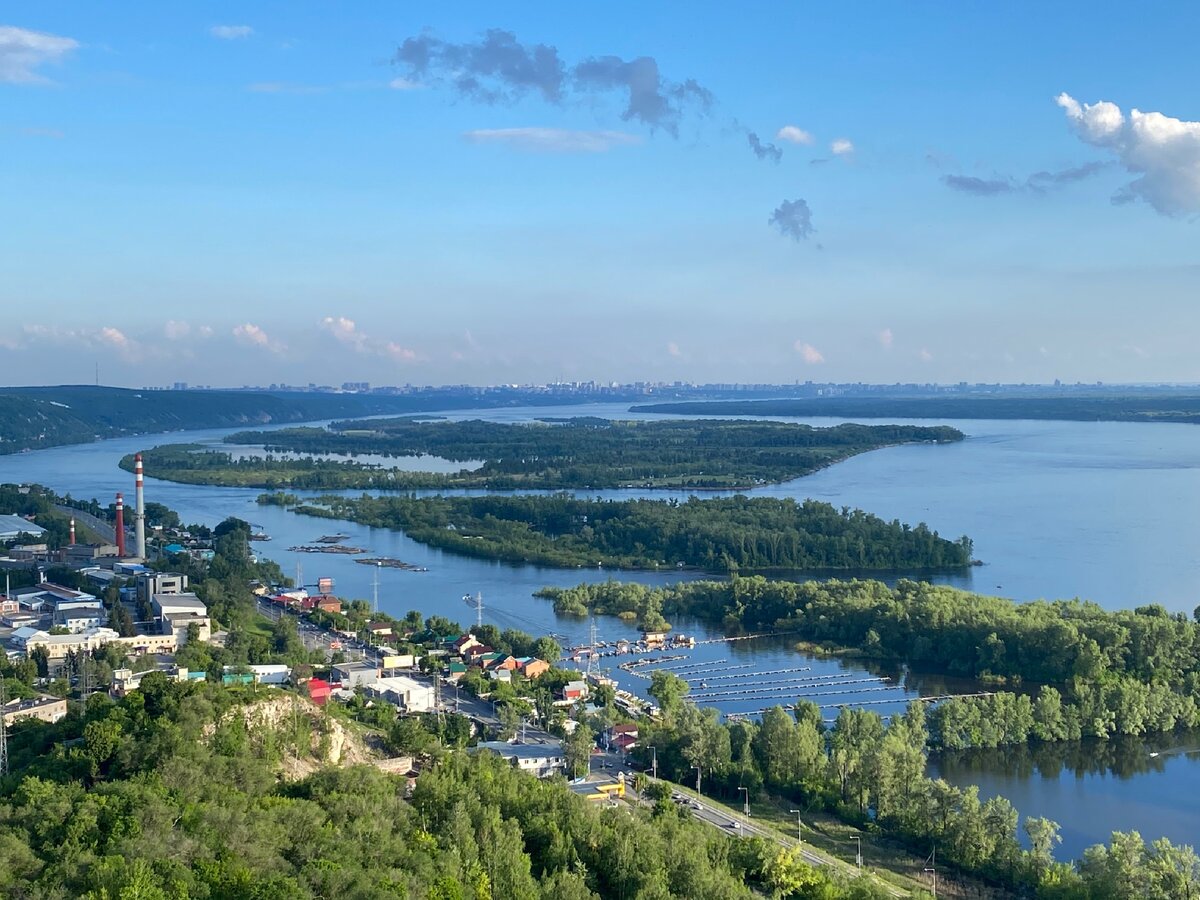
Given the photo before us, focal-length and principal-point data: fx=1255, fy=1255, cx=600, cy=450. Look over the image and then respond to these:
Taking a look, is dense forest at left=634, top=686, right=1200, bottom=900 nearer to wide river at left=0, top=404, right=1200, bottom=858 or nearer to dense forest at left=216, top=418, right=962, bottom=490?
wide river at left=0, top=404, right=1200, bottom=858

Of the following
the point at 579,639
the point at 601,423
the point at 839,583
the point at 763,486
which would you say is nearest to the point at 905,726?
the point at 579,639

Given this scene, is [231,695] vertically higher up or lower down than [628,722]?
higher up

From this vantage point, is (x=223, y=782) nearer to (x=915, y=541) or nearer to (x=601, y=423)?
(x=915, y=541)

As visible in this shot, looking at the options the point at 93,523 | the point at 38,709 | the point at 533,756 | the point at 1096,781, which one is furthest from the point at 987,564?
the point at 93,523

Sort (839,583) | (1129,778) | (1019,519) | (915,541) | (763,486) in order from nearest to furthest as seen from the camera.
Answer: (1129,778), (839,583), (915,541), (1019,519), (763,486)

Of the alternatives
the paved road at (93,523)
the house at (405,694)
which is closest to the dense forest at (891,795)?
the house at (405,694)
